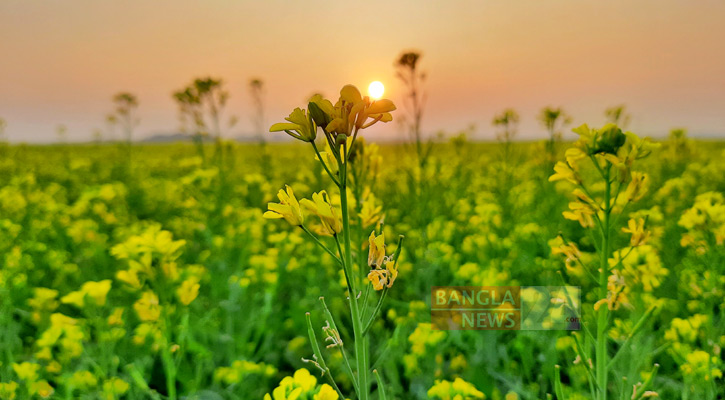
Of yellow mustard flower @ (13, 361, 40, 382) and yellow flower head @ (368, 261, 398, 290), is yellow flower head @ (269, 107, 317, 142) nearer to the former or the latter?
yellow flower head @ (368, 261, 398, 290)

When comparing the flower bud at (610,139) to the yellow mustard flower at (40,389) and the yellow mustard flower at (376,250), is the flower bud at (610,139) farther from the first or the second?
the yellow mustard flower at (40,389)

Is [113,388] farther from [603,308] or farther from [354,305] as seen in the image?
[603,308]

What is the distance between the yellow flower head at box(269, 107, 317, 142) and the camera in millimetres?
905

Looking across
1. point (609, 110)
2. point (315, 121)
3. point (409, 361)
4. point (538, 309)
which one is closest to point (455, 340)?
point (409, 361)

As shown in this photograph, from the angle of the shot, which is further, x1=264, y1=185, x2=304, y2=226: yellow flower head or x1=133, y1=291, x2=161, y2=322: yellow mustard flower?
x1=133, y1=291, x2=161, y2=322: yellow mustard flower

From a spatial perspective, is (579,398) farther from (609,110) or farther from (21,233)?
(21,233)

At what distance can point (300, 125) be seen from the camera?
3.02ft

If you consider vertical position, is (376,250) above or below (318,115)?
below

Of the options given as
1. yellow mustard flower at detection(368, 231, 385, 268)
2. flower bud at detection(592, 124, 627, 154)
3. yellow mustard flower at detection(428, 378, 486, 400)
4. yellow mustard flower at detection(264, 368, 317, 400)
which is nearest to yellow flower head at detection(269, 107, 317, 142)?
yellow mustard flower at detection(368, 231, 385, 268)

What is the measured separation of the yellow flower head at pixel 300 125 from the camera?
90 cm

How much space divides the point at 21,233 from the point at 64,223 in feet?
1.68

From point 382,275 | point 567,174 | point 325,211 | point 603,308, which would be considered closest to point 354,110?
point 325,211

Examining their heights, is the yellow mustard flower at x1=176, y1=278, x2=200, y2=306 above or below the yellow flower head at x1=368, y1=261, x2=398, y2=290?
below

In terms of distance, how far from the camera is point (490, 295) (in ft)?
8.95
